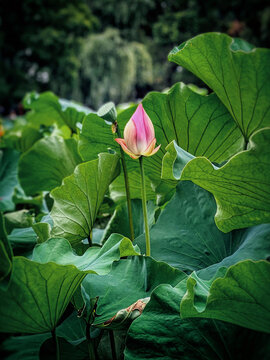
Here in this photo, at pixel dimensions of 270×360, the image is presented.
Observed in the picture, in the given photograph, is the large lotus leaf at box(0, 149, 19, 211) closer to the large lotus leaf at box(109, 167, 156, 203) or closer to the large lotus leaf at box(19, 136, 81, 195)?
the large lotus leaf at box(19, 136, 81, 195)

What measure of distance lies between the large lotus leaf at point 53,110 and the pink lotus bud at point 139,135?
24.7 inches

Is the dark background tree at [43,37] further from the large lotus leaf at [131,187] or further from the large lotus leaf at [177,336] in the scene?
the large lotus leaf at [177,336]

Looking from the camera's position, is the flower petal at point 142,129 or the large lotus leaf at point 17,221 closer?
the flower petal at point 142,129

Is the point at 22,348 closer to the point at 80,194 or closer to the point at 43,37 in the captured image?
the point at 80,194

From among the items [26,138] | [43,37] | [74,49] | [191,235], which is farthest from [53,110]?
[74,49]

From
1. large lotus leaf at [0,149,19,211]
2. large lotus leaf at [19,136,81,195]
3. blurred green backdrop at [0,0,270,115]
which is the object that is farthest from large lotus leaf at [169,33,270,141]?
blurred green backdrop at [0,0,270,115]

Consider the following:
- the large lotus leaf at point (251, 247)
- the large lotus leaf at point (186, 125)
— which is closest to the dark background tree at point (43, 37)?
the large lotus leaf at point (186, 125)

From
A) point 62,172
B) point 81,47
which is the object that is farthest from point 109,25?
point 62,172

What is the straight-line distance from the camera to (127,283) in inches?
19.2

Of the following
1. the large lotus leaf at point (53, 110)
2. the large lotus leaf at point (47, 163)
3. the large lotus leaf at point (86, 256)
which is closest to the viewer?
the large lotus leaf at point (86, 256)

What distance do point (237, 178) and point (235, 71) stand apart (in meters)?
0.12

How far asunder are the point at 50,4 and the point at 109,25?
4.26 metres

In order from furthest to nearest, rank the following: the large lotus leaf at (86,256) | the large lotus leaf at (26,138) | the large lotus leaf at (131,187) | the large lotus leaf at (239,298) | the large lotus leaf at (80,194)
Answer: the large lotus leaf at (26,138), the large lotus leaf at (131,187), the large lotus leaf at (80,194), the large lotus leaf at (86,256), the large lotus leaf at (239,298)

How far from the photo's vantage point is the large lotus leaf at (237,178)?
0.38 m
